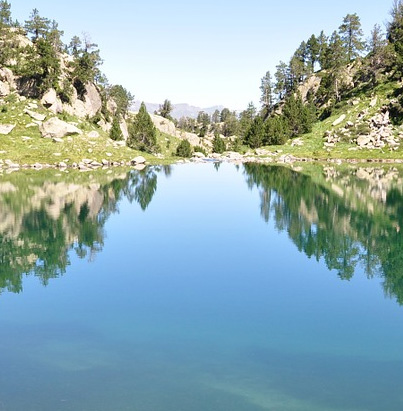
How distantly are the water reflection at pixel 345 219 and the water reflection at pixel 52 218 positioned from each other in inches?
589

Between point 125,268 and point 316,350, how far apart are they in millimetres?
13176

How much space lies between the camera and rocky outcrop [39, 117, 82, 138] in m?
104

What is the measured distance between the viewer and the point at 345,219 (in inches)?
1483

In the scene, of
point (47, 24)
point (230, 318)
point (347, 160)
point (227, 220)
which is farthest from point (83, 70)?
point (230, 318)

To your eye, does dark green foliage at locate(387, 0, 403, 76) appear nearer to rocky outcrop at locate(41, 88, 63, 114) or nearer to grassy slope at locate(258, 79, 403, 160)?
grassy slope at locate(258, 79, 403, 160)

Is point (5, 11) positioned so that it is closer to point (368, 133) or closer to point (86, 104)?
point (86, 104)

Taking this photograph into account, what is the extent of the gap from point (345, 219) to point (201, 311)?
24.0 meters

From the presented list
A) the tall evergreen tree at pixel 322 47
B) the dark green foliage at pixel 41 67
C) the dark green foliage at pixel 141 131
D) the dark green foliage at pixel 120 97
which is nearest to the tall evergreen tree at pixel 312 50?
the tall evergreen tree at pixel 322 47

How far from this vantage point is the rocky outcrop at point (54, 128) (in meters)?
104

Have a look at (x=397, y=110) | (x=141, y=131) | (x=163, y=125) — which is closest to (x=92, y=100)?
(x=141, y=131)

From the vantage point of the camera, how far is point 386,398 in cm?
1109

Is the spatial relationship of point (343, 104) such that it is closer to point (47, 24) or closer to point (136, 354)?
point (47, 24)

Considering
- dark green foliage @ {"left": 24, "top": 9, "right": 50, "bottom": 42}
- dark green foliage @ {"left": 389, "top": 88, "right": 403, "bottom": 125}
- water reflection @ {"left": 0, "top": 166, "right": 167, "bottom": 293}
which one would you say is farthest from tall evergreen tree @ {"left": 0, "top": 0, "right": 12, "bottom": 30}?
dark green foliage @ {"left": 389, "top": 88, "right": 403, "bottom": 125}

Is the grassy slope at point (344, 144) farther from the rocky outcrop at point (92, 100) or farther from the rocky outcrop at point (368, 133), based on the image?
the rocky outcrop at point (92, 100)
